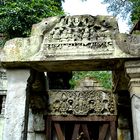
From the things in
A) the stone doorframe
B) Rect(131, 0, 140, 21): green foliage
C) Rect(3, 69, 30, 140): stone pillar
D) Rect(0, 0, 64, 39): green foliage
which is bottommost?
Rect(3, 69, 30, 140): stone pillar

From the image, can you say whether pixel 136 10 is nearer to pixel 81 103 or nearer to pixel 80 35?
pixel 81 103

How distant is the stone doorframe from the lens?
453 cm

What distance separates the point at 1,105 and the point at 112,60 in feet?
19.2

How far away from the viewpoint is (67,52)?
4691mm

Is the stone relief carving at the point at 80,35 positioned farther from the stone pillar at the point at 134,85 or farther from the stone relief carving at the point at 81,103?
the stone relief carving at the point at 81,103

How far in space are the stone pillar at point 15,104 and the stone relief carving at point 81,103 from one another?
2.27m

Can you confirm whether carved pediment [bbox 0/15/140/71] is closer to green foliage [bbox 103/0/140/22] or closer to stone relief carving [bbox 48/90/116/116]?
stone relief carving [bbox 48/90/116/116]

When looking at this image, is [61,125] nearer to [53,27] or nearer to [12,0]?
[53,27]

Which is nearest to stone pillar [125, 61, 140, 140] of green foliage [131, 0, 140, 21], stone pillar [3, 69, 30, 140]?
stone pillar [3, 69, 30, 140]

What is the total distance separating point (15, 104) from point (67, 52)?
1.21 m

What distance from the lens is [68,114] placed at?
694cm

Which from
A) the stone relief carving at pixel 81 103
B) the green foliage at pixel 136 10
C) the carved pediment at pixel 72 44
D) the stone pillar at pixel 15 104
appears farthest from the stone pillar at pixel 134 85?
the green foliage at pixel 136 10

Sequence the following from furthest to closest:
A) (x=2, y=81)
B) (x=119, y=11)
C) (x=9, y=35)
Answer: (x=119, y=11) → (x=9, y=35) → (x=2, y=81)

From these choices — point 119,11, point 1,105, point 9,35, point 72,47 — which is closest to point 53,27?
point 72,47
